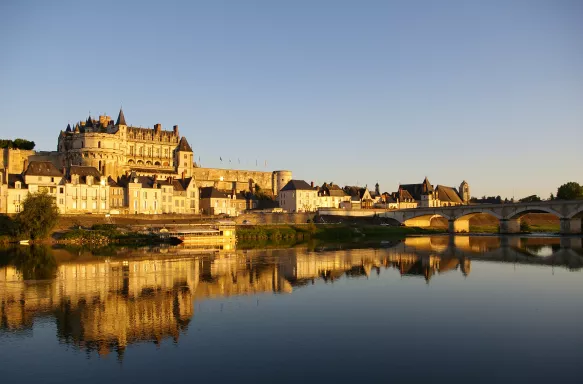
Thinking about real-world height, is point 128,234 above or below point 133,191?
below

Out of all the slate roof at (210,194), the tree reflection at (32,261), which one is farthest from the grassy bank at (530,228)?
the tree reflection at (32,261)

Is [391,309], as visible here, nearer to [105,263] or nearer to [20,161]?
[105,263]

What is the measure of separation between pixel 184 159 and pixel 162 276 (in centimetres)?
5588

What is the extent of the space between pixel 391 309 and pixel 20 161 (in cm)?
6069

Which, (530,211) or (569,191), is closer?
(530,211)

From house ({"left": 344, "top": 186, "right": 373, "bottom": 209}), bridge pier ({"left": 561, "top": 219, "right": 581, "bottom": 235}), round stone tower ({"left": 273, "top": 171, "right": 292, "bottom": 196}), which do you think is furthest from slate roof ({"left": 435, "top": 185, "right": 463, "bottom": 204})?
bridge pier ({"left": 561, "top": 219, "right": 581, "bottom": 235})

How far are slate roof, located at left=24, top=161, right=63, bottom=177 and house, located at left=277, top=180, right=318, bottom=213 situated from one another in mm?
35012

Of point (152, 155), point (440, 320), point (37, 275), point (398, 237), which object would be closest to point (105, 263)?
point (37, 275)

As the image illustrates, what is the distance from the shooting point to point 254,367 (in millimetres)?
13695

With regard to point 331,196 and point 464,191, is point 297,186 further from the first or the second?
point 464,191

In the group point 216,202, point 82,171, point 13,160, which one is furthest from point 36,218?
point 216,202

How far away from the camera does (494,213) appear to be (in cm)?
6875

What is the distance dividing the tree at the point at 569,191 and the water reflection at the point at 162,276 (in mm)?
38792

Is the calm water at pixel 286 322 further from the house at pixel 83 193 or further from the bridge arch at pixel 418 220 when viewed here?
the bridge arch at pixel 418 220
